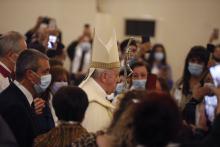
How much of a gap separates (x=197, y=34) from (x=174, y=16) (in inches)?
24.5

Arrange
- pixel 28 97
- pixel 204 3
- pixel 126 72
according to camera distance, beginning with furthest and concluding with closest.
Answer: pixel 204 3 < pixel 126 72 < pixel 28 97

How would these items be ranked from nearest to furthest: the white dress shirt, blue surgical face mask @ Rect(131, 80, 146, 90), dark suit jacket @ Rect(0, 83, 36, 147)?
1. dark suit jacket @ Rect(0, 83, 36, 147)
2. the white dress shirt
3. blue surgical face mask @ Rect(131, 80, 146, 90)

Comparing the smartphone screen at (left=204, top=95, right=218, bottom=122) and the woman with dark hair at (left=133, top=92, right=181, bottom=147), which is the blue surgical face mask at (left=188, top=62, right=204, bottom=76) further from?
the woman with dark hair at (left=133, top=92, right=181, bottom=147)

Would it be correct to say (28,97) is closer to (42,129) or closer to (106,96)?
(42,129)

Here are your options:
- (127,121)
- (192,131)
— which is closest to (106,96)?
(192,131)

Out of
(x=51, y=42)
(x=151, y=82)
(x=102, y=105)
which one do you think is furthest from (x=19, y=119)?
(x=51, y=42)

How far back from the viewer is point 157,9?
1196cm

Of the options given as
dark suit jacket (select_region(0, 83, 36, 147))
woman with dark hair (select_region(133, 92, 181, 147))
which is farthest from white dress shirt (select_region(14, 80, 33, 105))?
woman with dark hair (select_region(133, 92, 181, 147))

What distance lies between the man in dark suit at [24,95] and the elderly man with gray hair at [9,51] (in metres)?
0.56

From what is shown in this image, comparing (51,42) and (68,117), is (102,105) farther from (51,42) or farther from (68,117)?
(51,42)

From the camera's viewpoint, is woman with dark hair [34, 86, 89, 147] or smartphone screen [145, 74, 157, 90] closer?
woman with dark hair [34, 86, 89, 147]

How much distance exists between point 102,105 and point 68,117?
77 cm

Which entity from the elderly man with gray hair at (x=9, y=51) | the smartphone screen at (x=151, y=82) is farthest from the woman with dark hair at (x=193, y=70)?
the elderly man with gray hair at (x=9, y=51)

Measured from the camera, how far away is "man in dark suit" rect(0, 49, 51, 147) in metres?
3.50
